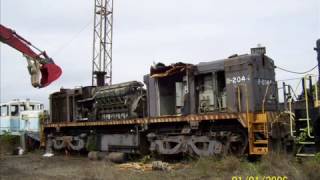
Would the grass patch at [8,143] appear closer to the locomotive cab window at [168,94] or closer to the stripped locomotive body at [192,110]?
the stripped locomotive body at [192,110]

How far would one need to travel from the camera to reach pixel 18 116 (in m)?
27.5

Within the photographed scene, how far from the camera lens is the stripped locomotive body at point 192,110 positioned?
541 inches

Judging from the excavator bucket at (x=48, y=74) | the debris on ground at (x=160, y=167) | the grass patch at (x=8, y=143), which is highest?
the excavator bucket at (x=48, y=74)

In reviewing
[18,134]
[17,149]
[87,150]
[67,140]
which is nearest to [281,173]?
[87,150]

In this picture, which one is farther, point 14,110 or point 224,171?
point 14,110

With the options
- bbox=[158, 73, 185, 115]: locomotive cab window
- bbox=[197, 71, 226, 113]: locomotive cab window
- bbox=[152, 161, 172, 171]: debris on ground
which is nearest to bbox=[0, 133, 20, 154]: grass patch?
bbox=[158, 73, 185, 115]: locomotive cab window

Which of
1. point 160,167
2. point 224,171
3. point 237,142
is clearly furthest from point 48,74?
point 224,171

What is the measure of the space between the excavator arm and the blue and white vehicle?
7315 mm

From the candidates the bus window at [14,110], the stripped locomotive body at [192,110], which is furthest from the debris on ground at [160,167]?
the bus window at [14,110]

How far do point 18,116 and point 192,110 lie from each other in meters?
15.6

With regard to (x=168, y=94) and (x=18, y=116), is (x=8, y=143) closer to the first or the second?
(x=18, y=116)

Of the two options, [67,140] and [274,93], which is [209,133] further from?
[67,140]

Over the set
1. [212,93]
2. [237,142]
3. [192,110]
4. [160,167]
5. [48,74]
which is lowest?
[160,167]

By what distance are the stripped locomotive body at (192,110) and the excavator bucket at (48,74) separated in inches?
80.1
